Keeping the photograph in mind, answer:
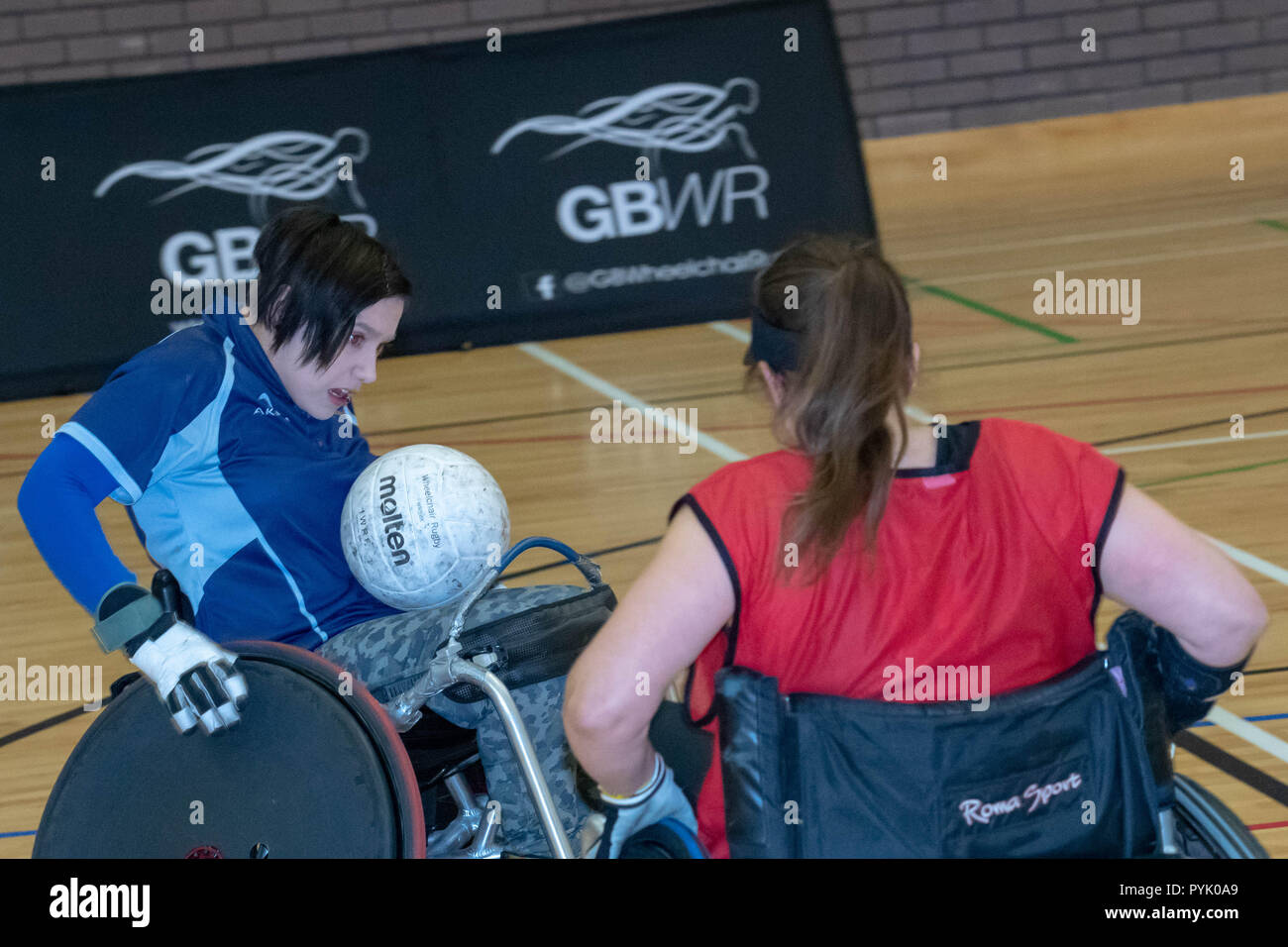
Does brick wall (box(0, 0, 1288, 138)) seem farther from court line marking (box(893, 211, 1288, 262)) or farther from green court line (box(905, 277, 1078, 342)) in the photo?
green court line (box(905, 277, 1078, 342))

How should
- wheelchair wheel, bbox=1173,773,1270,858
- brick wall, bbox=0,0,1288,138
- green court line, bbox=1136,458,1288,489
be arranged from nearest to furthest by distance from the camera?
wheelchair wheel, bbox=1173,773,1270,858
green court line, bbox=1136,458,1288,489
brick wall, bbox=0,0,1288,138

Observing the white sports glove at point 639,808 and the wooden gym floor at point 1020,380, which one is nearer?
the white sports glove at point 639,808

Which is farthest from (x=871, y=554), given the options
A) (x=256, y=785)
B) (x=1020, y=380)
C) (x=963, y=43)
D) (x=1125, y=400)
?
(x=963, y=43)

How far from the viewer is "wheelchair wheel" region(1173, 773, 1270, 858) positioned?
1690 mm

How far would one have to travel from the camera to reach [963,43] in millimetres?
9805

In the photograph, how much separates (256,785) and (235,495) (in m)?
0.63

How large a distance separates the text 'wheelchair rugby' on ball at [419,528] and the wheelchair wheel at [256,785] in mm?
357

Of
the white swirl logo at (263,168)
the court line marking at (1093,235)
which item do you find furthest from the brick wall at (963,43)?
the white swirl logo at (263,168)

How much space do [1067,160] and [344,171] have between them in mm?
5426

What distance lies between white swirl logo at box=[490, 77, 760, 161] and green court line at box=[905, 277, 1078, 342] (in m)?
1.28

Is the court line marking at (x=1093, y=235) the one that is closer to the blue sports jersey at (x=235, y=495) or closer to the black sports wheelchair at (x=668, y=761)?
the blue sports jersey at (x=235, y=495)

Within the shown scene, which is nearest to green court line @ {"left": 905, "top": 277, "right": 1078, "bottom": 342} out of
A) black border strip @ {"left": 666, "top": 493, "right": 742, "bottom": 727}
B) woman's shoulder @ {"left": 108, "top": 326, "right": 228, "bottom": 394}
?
woman's shoulder @ {"left": 108, "top": 326, "right": 228, "bottom": 394}

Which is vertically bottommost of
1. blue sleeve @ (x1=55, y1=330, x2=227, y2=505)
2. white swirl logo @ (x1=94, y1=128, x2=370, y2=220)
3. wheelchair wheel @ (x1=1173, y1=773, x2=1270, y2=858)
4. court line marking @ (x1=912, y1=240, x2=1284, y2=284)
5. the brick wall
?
wheelchair wheel @ (x1=1173, y1=773, x2=1270, y2=858)

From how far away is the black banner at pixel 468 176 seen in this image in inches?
264
